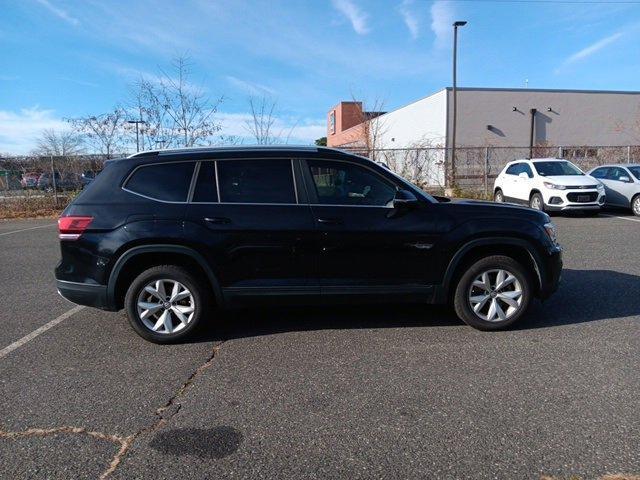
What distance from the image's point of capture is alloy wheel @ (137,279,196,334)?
4488 millimetres

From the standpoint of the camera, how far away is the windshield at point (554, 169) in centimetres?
1416

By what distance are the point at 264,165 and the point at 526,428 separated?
306 centimetres

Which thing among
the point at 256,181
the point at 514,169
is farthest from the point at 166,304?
the point at 514,169

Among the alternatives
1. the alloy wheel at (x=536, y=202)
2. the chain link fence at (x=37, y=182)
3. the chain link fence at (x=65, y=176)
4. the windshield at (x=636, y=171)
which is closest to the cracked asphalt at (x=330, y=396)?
the alloy wheel at (x=536, y=202)

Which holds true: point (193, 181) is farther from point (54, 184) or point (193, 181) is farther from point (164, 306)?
point (54, 184)

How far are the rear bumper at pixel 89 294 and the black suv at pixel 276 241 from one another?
0.04ft

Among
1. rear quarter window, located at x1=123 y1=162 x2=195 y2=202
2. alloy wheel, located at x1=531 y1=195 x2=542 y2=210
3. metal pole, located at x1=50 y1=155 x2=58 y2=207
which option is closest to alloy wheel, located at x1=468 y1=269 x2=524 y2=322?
rear quarter window, located at x1=123 y1=162 x2=195 y2=202

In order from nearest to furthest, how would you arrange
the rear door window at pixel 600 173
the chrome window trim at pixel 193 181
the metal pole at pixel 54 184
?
the chrome window trim at pixel 193 181, the rear door window at pixel 600 173, the metal pole at pixel 54 184

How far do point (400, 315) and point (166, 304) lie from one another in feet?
7.85

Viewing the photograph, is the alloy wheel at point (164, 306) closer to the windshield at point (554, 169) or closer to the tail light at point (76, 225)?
the tail light at point (76, 225)

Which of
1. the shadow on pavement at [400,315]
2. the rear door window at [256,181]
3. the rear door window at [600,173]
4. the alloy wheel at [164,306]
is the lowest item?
the shadow on pavement at [400,315]

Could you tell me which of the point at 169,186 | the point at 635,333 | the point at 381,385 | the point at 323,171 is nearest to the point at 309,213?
the point at 323,171

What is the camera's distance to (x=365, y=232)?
4.53 meters

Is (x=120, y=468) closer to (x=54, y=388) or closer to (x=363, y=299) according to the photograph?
(x=54, y=388)
